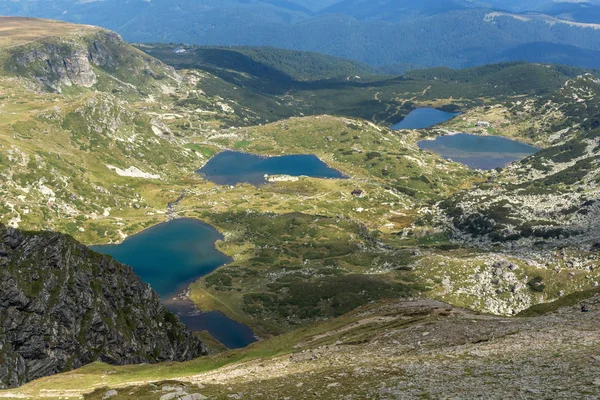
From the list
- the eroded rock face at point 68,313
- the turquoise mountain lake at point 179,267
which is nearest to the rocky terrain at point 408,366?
the eroded rock face at point 68,313

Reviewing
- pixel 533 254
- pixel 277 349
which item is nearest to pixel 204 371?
pixel 277 349

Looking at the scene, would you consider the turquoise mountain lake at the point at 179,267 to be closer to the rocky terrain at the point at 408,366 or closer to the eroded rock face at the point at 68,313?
the eroded rock face at the point at 68,313

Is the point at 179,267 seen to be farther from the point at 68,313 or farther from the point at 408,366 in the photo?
the point at 408,366

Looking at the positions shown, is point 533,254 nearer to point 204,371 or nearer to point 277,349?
point 277,349

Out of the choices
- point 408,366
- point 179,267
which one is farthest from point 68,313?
point 179,267

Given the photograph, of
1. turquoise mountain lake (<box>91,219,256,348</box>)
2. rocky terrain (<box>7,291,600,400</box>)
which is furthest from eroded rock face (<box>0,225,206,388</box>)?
turquoise mountain lake (<box>91,219,256,348</box>)

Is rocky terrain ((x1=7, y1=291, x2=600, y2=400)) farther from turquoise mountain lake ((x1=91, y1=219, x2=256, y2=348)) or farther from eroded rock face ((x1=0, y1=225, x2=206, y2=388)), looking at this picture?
turquoise mountain lake ((x1=91, y1=219, x2=256, y2=348))
